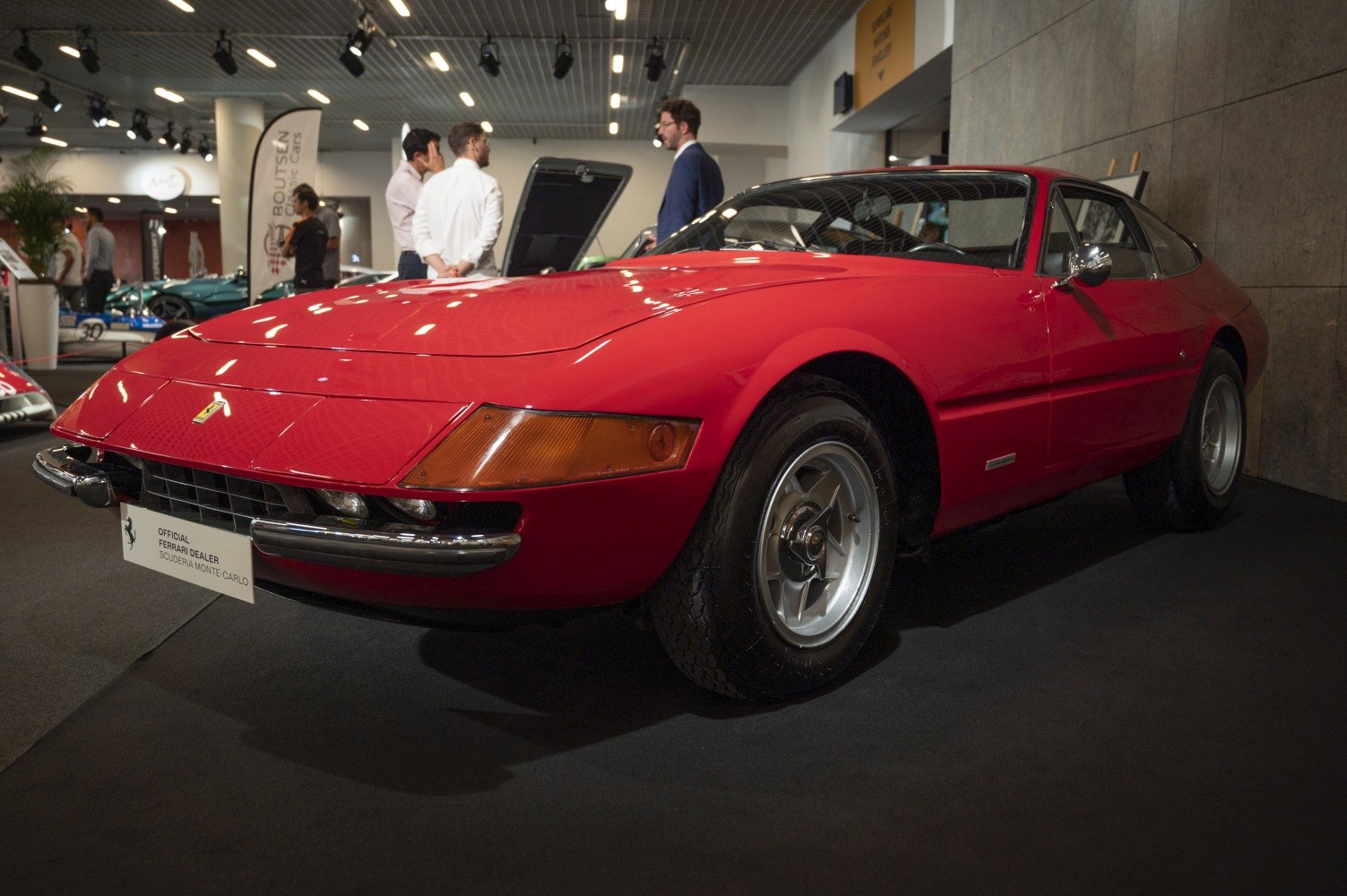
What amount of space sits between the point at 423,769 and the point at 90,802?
0.50 meters

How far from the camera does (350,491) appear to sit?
156 cm

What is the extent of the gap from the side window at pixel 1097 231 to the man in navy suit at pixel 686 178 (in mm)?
1891

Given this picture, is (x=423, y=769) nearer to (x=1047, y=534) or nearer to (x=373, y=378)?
A: (x=373, y=378)

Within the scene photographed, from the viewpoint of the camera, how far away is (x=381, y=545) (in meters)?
1.53

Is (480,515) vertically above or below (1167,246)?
below

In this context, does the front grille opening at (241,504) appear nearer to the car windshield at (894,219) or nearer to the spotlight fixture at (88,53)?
the car windshield at (894,219)

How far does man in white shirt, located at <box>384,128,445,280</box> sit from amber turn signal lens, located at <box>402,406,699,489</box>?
4173mm

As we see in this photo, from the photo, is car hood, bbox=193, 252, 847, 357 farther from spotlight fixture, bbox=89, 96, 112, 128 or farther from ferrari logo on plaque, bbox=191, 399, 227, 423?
spotlight fixture, bbox=89, 96, 112, 128

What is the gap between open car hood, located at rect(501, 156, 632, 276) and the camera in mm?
5090

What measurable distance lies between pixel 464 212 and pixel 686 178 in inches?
40.7

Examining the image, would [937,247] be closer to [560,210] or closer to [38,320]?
[560,210]

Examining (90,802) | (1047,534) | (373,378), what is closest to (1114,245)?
(1047,534)

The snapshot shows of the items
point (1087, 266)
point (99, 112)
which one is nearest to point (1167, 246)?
point (1087, 266)

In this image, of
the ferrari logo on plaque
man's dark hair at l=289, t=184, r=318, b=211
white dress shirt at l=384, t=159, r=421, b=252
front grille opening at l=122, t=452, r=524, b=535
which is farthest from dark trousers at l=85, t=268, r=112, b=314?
the ferrari logo on plaque
